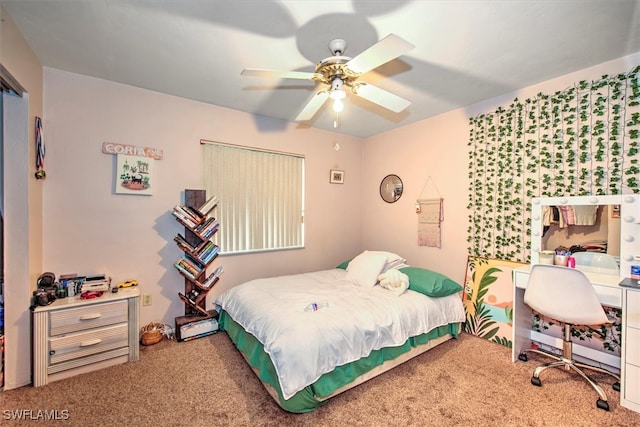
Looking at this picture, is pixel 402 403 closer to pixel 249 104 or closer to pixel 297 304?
pixel 297 304

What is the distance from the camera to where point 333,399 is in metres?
1.89

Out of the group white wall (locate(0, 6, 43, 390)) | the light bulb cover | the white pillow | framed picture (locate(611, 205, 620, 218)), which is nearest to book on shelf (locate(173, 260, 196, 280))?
white wall (locate(0, 6, 43, 390))

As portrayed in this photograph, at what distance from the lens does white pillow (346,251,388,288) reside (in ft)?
9.32

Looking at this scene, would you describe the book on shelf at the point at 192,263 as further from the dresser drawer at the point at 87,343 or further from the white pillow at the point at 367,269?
the white pillow at the point at 367,269

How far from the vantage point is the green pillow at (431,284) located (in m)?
2.58

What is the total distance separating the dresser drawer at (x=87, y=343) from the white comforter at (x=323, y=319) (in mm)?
843

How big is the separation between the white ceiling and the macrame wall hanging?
4.29ft

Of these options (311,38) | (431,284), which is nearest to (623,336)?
(431,284)

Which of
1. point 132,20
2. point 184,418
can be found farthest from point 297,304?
point 132,20

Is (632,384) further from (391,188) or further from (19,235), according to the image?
(19,235)

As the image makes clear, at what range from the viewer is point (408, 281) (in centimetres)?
270

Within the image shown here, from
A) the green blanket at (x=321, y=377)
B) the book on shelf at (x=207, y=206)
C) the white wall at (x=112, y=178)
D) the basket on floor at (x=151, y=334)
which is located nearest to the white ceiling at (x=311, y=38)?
the white wall at (x=112, y=178)

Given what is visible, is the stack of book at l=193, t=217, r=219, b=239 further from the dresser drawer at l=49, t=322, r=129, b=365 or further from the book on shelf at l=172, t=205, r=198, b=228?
the dresser drawer at l=49, t=322, r=129, b=365

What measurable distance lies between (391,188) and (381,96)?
7.00 feet
